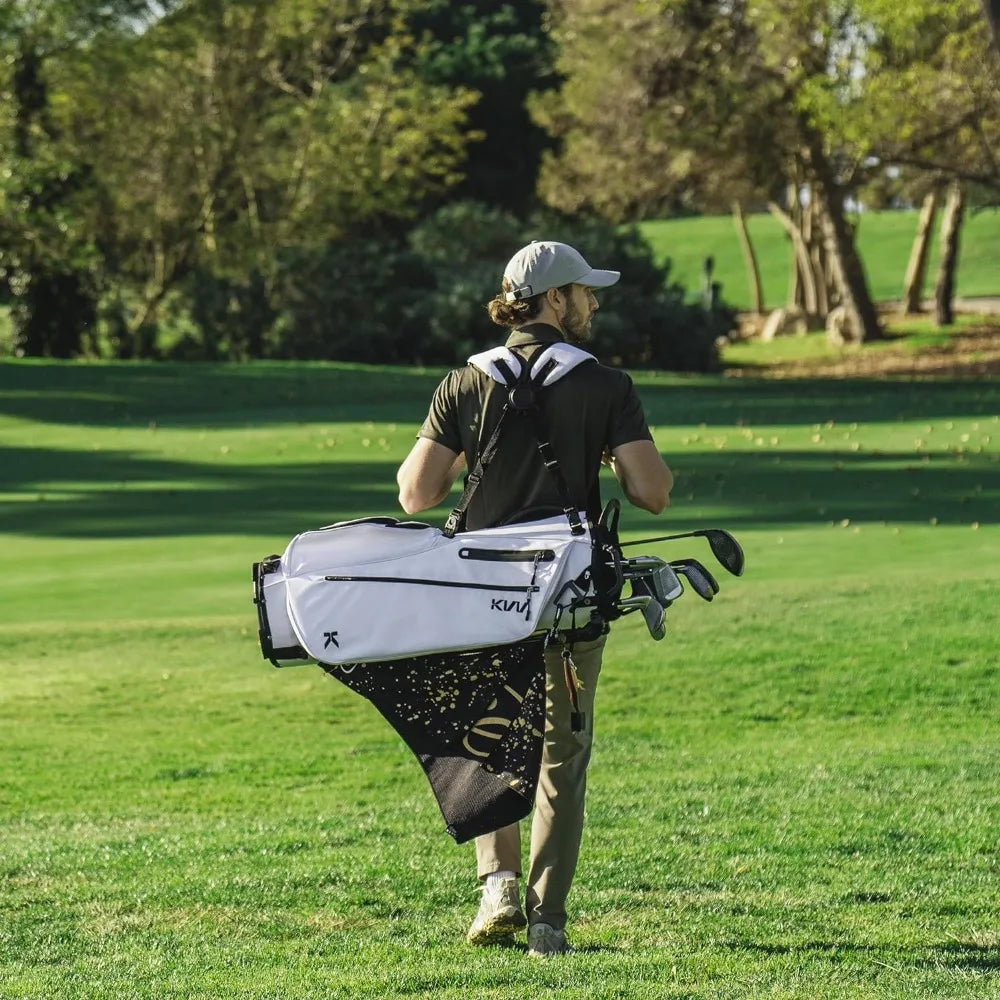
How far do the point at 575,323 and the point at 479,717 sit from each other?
1.12m

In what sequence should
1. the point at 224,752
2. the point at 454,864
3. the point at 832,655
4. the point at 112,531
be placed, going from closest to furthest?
the point at 454,864
the point at 224,752
the point at 832,655
the point at 112,531

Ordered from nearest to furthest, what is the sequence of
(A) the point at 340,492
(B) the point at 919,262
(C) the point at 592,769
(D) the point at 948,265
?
(C) the point at 592,769 → (A) the point at 340,492 → (D) the point at 948,265 → (B) the point at 919,262

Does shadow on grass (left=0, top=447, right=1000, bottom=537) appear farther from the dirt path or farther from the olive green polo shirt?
the dirt path

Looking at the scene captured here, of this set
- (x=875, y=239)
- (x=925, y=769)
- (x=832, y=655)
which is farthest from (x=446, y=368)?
(x=875, y=239)

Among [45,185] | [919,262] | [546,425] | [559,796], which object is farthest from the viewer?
[919,262]

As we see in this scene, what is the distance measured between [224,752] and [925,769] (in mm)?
3543

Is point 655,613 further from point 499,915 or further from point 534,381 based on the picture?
point 499,915

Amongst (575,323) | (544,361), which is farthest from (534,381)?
(575,323)

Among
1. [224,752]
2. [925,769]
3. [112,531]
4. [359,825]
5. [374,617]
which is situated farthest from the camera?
[112,531]

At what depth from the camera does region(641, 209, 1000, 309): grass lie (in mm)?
73375

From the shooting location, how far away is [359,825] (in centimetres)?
764

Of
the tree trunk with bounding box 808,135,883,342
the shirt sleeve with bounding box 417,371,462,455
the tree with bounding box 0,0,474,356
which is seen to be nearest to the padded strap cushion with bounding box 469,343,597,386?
the shirt sleeve with bounding box 417,371,462,455

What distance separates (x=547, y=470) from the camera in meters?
5.00

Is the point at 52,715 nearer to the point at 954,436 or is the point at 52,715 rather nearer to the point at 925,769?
the point at 925,769
